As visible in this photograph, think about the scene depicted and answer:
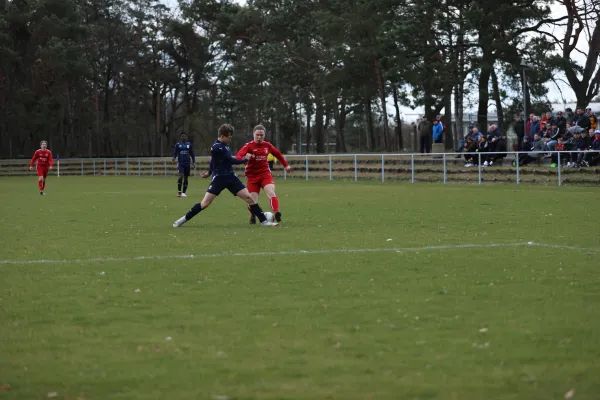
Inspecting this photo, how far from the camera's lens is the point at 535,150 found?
31719mm

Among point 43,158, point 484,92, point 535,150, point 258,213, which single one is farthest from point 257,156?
point 484,92

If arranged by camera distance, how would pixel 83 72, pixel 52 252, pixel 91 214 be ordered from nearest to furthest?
pixel 52 252 → pixel 91 214 → pixel 83 72

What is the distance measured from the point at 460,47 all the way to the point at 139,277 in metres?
40.0

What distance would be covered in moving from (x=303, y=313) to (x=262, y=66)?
54607 millimetres

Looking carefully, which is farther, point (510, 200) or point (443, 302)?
point (510, 200)

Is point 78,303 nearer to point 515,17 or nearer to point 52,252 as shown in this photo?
point 52,252

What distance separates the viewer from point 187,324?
7000 mm

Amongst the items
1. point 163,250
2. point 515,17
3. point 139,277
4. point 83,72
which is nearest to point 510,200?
point 163,250

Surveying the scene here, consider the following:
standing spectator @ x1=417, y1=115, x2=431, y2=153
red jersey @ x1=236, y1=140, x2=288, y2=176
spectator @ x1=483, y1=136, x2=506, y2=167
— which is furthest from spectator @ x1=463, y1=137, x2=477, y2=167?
red jersey @ x1=236, y1=140, x2=288, y2=176

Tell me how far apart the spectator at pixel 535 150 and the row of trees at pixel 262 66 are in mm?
12772

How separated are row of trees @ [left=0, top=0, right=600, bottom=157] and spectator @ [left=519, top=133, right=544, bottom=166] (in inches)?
503

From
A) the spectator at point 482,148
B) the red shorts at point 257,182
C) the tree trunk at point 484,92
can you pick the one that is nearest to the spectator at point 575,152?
the spectator at point 482,148

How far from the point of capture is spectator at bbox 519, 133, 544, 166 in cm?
3150

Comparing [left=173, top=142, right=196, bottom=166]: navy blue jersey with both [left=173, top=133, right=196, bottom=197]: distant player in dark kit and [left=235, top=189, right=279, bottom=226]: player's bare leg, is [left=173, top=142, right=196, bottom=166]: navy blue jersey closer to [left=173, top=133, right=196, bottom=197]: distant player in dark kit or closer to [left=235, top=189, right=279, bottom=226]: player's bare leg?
[left=173, top=133, right=196, bottom=197]: distant player in dark kit
